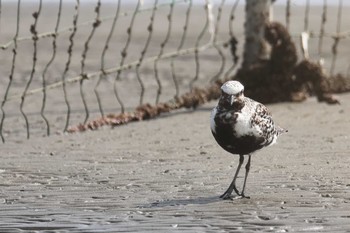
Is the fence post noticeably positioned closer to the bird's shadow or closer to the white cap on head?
the white cap on head

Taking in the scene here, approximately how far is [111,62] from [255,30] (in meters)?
5.55

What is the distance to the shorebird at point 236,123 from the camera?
25.1 feet

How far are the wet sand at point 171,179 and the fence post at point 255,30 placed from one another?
124cm

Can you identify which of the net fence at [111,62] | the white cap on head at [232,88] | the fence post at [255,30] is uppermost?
the white cap on head at [232,88]

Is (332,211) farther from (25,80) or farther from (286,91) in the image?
(25,80)

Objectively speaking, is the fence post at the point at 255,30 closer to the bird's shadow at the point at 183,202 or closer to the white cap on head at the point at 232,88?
the white cap on head at the point at 232,88

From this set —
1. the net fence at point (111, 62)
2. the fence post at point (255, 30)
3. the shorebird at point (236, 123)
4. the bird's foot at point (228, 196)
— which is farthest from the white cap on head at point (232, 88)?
the fence post at point (255, 30)

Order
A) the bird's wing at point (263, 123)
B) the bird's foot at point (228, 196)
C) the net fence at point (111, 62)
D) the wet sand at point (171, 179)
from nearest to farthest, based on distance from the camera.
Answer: the wet sand at point (171, 179)
the bird's foot at point (228, 196)
the bird's wing at point (263, 123)
the net fence at point (111, 62)

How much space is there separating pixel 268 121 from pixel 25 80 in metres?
8.15

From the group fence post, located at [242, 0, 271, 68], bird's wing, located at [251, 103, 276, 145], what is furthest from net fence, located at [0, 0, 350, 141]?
bird's wing, located at [251, 103, 276, 145]

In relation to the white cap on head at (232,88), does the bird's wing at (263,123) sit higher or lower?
lower

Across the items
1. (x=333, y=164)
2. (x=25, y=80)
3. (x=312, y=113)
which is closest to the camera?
(x=333, y=164)

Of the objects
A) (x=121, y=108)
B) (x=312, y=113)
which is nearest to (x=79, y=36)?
(x=121, y=108)

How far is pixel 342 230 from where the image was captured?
6672 mm
